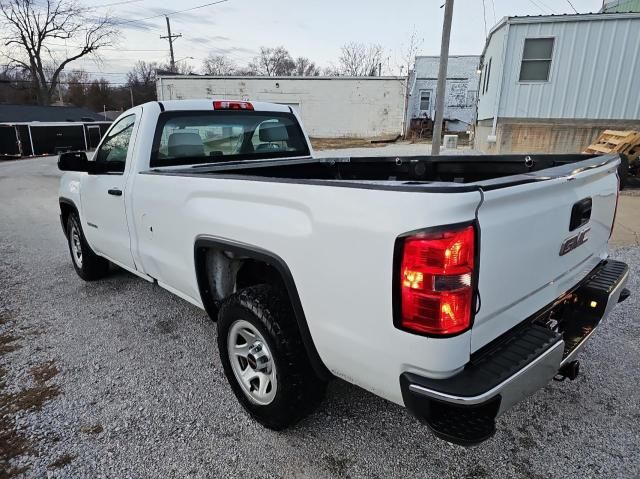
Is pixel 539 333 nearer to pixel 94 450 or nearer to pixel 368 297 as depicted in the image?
pixel 368 297

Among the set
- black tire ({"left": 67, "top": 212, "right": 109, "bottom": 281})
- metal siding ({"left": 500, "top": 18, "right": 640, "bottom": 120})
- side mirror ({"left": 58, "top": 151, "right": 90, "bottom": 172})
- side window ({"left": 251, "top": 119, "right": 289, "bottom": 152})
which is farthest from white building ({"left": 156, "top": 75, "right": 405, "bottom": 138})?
side mirror ({"left": 58, "top": 151, "right": 90, "bottom": 172})

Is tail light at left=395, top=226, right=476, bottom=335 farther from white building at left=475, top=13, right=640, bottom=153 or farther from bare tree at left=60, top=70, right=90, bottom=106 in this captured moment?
bare tree at left=60, top=70, right=90, bottom=106

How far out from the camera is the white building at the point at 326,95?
2908cm

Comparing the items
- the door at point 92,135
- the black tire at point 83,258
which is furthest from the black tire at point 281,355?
the door at point 92,135

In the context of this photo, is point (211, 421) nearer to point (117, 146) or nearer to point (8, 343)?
point (8, 343)

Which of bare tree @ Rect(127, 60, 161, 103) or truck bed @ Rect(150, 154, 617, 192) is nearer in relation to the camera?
truck bed @ Rect(150, 154, 617, 192)

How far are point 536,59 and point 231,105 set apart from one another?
1254 centimetres

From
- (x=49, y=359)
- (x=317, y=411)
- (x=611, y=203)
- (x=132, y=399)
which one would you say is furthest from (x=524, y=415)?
(x=49, y=359)

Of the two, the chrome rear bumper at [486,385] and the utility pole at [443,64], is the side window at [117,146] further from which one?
the utility pole at [443,64]

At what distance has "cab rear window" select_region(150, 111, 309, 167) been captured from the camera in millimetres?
3586

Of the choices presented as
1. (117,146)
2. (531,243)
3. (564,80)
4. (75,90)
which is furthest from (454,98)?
(75,90)

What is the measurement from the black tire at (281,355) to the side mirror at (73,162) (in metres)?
2.43

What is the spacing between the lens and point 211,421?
2.61 m

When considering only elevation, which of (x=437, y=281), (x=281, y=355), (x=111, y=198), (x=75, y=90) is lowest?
(x=281, y=355)
